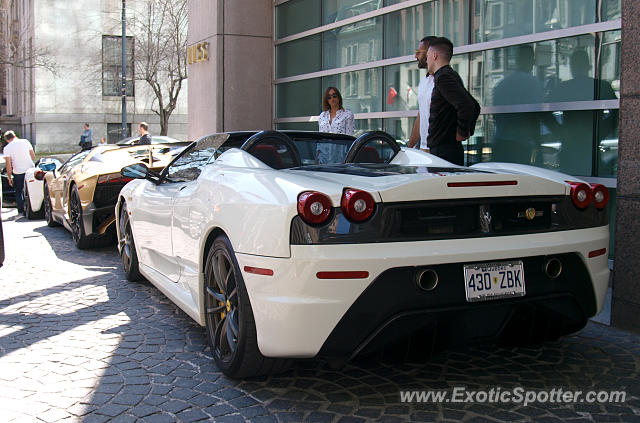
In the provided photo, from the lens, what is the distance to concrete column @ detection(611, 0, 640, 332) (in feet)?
15.4

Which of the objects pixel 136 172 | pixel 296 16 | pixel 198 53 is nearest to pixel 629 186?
pixel 136 172

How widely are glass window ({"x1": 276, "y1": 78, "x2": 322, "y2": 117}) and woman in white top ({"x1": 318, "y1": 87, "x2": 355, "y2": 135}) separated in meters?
3.80

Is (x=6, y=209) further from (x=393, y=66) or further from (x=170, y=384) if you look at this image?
(x=170, y=384)

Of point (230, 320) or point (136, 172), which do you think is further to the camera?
point (136, 172)

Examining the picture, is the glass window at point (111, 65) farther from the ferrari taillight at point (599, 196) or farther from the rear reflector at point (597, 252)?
the rear reflector at point (597, 252)

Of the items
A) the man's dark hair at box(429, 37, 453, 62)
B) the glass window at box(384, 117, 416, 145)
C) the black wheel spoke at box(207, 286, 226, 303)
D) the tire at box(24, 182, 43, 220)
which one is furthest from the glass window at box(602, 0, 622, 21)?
the tire at box(24, 182, 43, 220)

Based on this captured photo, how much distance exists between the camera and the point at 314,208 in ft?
10.3

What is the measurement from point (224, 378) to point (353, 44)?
27.2ft

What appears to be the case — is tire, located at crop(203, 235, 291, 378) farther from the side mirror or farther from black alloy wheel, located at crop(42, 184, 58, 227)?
black alloy wheel, located at crop(42, 184, 58, 227)

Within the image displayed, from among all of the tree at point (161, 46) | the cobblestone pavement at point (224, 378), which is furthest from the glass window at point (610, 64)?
the tree at point (161, 46)

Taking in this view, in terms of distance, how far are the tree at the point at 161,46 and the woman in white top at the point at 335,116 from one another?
30.1 m

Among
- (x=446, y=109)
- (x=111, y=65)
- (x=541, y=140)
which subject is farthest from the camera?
(x=111, y=65)

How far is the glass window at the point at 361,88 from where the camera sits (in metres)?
10.6

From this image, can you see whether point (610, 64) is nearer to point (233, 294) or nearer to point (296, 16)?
point (233, 294)
